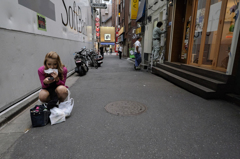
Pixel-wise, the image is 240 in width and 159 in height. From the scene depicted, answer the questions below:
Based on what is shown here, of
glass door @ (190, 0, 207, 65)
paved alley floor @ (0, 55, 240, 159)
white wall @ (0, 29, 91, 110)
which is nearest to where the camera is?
paved alley floor @ (0, 55, 240, 159)

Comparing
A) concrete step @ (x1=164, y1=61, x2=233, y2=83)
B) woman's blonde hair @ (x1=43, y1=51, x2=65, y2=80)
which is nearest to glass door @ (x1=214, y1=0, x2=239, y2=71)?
concrete step @ (x1=164, y1=61, x2=233, y2=83)

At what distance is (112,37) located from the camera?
4938 centimetres

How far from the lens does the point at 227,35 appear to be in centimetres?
434

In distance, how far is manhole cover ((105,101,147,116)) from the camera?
10.2 ft

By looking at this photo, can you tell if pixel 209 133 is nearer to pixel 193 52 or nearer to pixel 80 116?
pixel 80 116

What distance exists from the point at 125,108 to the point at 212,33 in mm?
4218

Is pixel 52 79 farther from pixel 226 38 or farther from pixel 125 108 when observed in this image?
pixel 226 38

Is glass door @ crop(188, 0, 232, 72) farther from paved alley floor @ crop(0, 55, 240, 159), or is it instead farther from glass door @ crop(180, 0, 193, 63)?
paved alley floor @ crop(0, 55, 240, 159)

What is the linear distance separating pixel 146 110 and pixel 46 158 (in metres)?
2.10

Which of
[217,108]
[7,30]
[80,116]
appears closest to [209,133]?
[217,108]

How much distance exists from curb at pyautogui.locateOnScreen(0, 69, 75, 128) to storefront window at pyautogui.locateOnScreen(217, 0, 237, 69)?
5.49 m

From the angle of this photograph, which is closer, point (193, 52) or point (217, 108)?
point (217, 108)

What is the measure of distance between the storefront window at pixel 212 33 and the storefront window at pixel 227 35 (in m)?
0.32

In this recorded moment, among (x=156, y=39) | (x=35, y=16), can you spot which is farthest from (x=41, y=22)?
(x=156, y=39)
